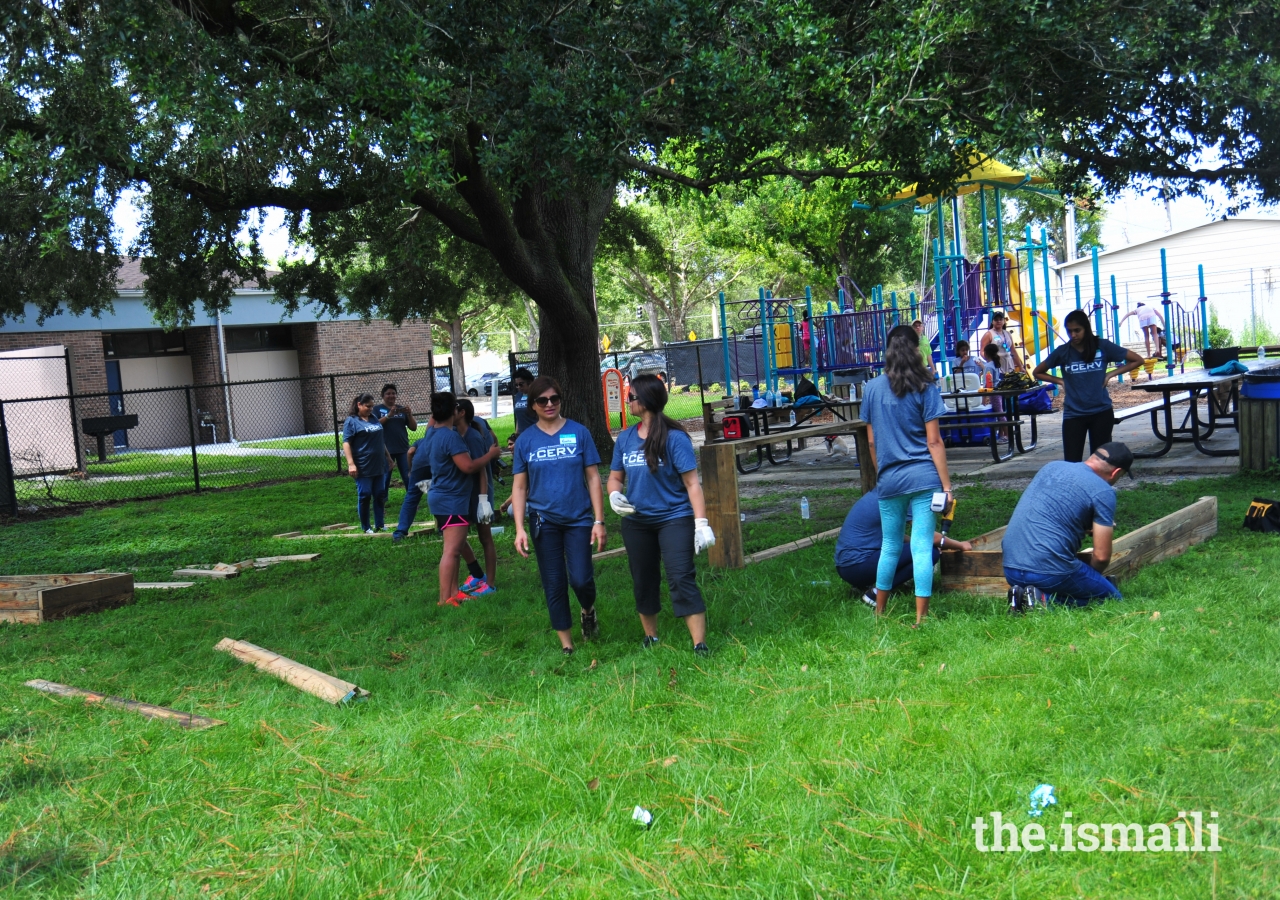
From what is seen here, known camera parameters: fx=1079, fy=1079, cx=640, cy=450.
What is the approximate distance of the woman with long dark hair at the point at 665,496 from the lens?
6184mm

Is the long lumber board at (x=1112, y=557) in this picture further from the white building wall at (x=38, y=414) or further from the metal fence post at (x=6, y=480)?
the white building wall at (x=38, y=414)

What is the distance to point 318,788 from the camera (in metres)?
4.54

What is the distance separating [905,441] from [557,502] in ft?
6.83

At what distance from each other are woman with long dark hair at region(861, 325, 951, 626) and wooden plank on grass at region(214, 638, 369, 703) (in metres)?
3.20

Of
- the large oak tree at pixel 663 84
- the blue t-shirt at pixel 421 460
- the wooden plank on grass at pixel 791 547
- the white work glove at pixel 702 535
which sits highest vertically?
the large oak tree at pixel 663 84

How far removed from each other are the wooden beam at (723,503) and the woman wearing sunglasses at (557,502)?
205 centimetres

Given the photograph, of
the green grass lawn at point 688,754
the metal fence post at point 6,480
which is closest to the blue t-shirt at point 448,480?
the green grass lawn at point 688,754

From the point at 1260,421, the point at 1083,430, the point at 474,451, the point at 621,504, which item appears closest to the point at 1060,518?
the point at 621,504

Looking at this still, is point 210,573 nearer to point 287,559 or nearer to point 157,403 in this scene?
point 287,559

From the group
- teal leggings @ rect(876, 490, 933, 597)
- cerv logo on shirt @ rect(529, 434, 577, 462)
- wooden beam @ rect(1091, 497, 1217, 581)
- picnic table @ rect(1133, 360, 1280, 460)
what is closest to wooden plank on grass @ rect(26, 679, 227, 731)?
cerv logo on shirt @ rect(529, 434, 577, 462)

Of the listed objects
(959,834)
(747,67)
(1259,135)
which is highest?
(747,67)

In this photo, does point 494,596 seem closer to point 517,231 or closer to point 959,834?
point 959,834

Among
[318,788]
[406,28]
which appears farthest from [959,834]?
[406,28]

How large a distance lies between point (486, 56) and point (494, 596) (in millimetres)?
4654
